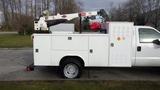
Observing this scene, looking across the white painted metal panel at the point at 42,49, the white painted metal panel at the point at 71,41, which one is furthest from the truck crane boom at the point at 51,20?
the white painted metal panel at the point at 71,41

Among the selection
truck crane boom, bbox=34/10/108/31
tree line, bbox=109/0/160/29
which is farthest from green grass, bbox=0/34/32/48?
tree line, bbox=109/0/160/29

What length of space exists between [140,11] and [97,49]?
5675cm

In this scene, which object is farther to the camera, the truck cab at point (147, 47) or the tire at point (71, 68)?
the truck cab at point (147, 47)

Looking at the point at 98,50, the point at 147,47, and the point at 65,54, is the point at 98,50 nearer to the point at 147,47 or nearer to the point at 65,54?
the point at 65,54

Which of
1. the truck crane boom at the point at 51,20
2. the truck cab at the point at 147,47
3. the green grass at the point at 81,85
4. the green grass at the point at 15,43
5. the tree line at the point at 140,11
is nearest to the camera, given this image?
the green grass at the point at 81,85

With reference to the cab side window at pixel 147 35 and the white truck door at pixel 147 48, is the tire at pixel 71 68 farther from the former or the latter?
the cab side window at pixel 147 35

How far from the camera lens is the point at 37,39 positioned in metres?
10.1

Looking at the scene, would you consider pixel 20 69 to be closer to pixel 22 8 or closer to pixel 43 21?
pixel 43 21

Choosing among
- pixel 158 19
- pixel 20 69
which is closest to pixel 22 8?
pixel 158 19

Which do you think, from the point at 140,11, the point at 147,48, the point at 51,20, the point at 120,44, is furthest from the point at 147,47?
the point at 140,11

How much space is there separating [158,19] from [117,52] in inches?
1829

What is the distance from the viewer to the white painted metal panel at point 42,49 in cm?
1005

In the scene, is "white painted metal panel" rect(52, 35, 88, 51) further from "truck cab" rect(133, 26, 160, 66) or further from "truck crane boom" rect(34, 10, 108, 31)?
"truck cab" rect(133, 26, 160, 66)

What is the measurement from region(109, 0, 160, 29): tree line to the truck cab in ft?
127
